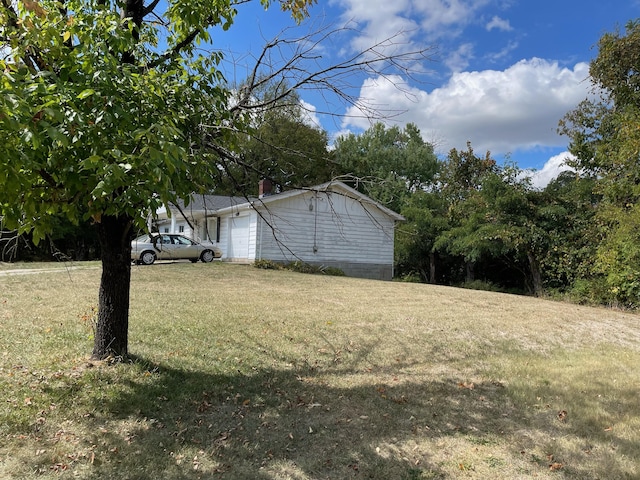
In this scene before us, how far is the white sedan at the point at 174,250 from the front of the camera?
18.8 metres

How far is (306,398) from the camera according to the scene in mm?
4934

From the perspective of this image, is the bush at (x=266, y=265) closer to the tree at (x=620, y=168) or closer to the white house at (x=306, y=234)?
the white house at (x=306, y=234)

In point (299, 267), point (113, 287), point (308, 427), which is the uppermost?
point (113, 287)

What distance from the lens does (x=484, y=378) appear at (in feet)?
20.0

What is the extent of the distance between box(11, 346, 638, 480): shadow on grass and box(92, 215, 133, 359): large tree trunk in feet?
1.00

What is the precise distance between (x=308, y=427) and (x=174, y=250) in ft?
55.7

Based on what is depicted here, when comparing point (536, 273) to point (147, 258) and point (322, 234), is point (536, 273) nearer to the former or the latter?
point (322, 234)

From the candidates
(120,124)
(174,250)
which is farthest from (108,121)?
(174,250)

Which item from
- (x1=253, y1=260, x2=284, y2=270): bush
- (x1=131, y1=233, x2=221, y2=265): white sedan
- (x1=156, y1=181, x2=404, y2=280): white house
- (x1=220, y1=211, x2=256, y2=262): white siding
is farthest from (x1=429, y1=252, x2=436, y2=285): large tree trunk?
(x1=131, y1=233, x2=221, y2=265): white sedan

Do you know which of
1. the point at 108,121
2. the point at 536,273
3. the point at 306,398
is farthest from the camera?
the point at 536,273

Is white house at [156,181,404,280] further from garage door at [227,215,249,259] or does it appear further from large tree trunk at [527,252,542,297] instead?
large tree trunk at [527,252,542,297]

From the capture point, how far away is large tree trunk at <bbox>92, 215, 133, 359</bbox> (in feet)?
15.9

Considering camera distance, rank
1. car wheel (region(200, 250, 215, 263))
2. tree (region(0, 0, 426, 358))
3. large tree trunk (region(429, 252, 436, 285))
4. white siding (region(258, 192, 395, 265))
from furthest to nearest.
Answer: large tree trunk (region(429, 252, 436, 285)), car wheel (region(200, 250, 215, 263)), white siding (region(258, 192, 395, 265)), tree (region(0, 0, 426, 358))

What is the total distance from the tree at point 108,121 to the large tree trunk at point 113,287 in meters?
0.01
